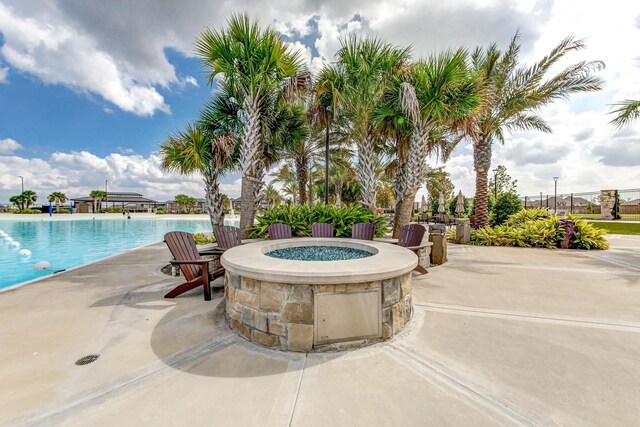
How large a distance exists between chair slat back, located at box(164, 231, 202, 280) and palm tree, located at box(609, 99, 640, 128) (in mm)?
16263

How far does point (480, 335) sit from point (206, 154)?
871 cm

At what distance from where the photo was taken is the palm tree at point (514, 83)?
33.6 feet

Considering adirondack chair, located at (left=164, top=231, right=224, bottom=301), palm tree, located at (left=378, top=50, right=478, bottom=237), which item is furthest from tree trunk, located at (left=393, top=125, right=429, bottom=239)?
adirondack chair, located at (left=164, top=231, right=224, bottom=301)

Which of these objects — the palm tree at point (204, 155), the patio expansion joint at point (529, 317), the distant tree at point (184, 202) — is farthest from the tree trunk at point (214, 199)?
the distant tree at point (184, 202)

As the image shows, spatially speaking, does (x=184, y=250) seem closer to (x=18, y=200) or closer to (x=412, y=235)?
(x=412, y=235)

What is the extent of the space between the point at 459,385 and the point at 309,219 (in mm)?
6320

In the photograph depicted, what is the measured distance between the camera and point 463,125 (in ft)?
27.5

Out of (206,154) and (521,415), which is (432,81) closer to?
(206,154)

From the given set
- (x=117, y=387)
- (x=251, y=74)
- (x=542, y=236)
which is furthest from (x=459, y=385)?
(x=542, y=236)

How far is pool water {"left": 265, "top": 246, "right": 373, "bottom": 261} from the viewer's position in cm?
524

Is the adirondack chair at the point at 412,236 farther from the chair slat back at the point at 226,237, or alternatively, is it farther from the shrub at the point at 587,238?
the shrub at the point at 587,238

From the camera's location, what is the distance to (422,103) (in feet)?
26.2

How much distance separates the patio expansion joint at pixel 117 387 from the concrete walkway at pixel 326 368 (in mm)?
12

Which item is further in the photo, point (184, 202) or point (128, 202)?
point (128, 202)
